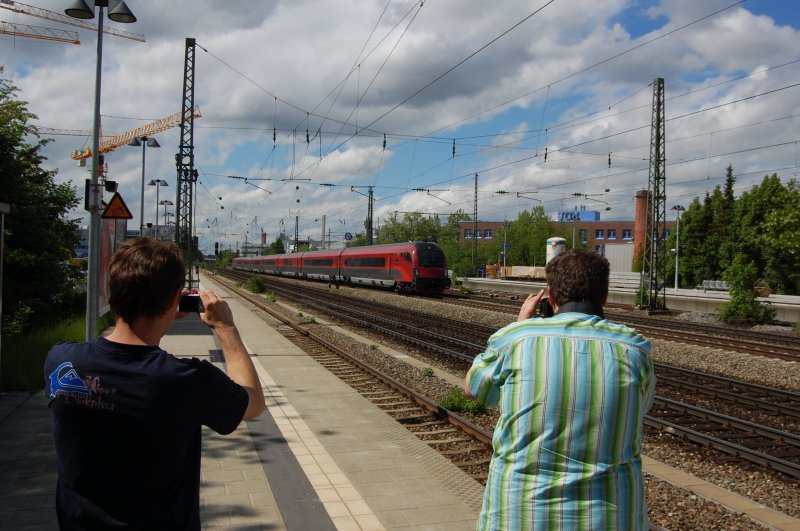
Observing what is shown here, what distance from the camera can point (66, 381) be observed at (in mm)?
2025

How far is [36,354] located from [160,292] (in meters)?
9.64

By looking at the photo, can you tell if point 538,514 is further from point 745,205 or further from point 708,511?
point 745,205

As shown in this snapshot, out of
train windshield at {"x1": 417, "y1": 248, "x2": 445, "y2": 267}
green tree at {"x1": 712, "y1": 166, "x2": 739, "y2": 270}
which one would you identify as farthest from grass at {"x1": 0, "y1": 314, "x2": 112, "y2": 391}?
green tree at {"x1": 712, "y1": 166, "x2": 739, "y2": 270}

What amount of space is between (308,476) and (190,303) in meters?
3.66

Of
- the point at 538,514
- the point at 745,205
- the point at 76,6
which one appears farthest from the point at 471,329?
the point at 745,205

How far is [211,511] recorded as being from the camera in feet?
15.9

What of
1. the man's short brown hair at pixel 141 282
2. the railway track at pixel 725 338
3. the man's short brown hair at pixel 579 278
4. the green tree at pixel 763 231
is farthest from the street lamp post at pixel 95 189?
the green tree at pixel 763 231

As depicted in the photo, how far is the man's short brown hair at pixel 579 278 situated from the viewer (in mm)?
2432

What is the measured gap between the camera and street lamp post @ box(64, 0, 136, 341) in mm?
8500

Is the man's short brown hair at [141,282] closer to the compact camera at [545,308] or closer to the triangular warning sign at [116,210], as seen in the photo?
the compact camera at [545,308]

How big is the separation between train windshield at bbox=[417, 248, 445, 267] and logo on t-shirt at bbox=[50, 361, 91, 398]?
3211 centimetres

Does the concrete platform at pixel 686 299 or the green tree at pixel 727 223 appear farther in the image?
the green tree at pixel 727 223

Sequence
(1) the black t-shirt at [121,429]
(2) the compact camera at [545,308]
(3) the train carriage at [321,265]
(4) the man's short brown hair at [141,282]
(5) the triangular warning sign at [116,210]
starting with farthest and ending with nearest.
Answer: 1. (3) the train carriage at [321,265]
2. (5) the triangular warning sign at [116,210]
3. (2) the compact camera at [545,308]
4. (4) the man's short brown hair at [141,282]
5. (1) the black t-shirt at [121,429]

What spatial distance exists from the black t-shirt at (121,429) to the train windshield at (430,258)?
32.1m
